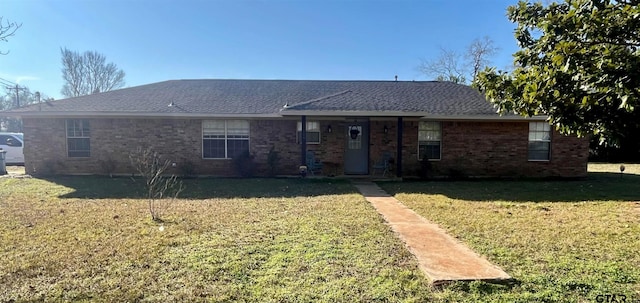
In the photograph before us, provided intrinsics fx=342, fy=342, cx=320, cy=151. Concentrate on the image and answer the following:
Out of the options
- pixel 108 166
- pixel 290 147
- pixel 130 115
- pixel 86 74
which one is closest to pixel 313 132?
pixel 290 147

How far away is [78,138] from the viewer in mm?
12953

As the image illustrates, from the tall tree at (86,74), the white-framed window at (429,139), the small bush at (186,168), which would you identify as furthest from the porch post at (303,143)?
the tall tree at (86,74)

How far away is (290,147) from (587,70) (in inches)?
399

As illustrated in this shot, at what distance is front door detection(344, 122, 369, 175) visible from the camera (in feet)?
43.8

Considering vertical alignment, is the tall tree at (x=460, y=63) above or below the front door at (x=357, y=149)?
above

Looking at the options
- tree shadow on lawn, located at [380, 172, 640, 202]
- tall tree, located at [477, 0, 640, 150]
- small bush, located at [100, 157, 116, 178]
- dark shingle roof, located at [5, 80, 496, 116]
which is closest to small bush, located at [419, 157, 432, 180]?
tree shadow on lawn, located at [380, 172, 640, 202]

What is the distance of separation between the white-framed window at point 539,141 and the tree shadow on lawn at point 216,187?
7548mm

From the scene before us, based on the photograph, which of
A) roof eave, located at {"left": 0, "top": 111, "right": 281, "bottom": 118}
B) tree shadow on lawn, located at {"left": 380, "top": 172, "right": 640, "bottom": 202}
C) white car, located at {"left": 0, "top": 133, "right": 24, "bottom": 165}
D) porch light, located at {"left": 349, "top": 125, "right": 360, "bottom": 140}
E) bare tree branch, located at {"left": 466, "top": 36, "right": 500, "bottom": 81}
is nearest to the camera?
tree shadow on lawn, located at {"left": 380, "top": 172, "right": 640, "bottom": 202}

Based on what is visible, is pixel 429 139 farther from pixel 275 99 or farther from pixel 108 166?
pixel 108 166

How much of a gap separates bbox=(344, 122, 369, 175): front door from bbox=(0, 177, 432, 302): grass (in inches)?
214

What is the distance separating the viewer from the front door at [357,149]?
13344 millimetres

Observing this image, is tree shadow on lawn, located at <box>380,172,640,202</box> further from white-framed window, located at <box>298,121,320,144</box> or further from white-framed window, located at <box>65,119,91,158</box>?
white-framed window, located at <box>65,119,91,158</box>

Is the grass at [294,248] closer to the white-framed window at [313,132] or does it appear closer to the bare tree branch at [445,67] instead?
the white-framed window at [313,132]

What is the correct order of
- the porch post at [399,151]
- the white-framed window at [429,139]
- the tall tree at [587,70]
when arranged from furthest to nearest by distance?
the white-framed window at [429,139] < the porch post at [399,151] < the tall tree at [587,70]
